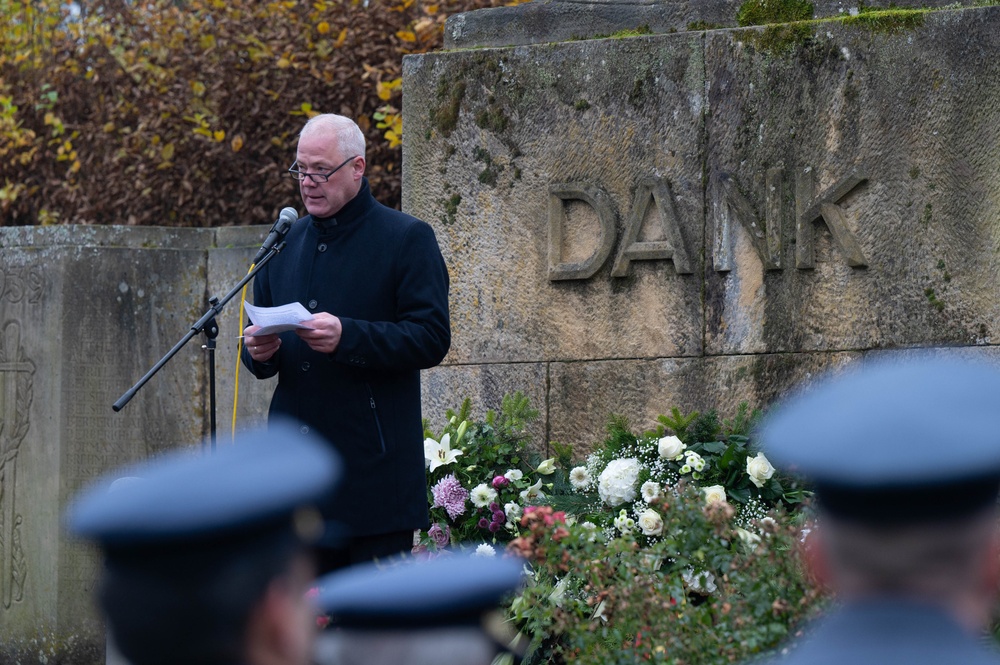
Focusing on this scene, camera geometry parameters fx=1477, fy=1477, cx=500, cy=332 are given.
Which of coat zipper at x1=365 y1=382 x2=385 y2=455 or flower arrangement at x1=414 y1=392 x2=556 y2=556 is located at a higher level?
coat zipper at x1=365 y1=382 x2=385 y2=455

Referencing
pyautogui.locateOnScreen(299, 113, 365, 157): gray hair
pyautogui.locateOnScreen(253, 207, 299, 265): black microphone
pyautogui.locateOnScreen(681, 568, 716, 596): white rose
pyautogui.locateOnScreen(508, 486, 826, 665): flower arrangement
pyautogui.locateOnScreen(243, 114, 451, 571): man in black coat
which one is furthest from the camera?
pyautogui.locateOnScreen(253, 207, 299, 265): black microphone

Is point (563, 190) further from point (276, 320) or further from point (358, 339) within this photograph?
point (276, 320)


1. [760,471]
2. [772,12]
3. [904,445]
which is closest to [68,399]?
[760,471]

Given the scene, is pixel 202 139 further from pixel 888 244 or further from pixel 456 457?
pixel 888 244

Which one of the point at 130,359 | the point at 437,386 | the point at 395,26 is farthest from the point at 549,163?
the point at 395,26

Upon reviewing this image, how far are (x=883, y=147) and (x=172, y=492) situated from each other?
405cm

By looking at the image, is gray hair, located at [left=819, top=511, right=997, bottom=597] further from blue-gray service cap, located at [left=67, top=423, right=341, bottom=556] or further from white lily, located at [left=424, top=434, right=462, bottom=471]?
white lily, located at [left=424, top=434, right=462, bottom=471]

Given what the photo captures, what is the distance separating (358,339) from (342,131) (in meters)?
0.68

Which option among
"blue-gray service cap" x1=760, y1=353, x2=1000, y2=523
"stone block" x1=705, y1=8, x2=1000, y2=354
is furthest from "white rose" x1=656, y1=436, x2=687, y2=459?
"blue-gray service cap" x1=760, y1=353, x2=1000, y2=523

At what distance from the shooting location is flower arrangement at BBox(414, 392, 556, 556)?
5129 mm

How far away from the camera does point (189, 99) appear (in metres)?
8.53

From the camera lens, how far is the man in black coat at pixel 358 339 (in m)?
3.98

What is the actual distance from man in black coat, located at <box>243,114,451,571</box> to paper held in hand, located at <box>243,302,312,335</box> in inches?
1.2

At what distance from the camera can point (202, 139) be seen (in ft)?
27.2
